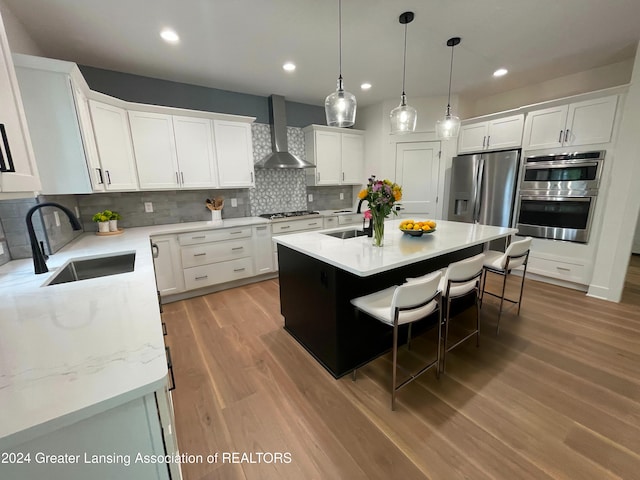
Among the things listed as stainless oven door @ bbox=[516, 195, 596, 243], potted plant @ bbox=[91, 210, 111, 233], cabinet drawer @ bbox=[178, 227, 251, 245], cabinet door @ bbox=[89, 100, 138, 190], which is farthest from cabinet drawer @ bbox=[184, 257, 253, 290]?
stainless oven door @ bbox=[516, 195, 596, 243]

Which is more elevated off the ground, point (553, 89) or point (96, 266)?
point (553, 89)

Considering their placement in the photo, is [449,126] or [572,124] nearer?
[449,126]

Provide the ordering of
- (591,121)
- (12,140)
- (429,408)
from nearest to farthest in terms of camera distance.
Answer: (12,140)
(429,408)
(591,121)

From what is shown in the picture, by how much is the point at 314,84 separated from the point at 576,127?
10.6ft

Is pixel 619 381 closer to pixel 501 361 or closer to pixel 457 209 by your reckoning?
pixel 501 361

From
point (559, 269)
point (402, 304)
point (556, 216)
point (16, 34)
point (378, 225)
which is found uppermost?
point (16, 34)

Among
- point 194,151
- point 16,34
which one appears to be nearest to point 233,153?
point 194,151

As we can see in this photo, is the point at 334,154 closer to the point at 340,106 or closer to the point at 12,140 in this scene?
the point at 340,106

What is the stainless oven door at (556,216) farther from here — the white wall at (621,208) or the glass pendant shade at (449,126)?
the glass pendant shade at (449,126)

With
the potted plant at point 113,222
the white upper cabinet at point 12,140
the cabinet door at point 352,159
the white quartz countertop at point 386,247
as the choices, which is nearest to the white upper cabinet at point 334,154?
the cabinet door at point 352,159

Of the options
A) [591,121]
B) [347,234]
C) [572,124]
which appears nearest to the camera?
[347,234]

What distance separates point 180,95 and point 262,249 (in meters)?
2.25

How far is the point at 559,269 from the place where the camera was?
11.0 ft

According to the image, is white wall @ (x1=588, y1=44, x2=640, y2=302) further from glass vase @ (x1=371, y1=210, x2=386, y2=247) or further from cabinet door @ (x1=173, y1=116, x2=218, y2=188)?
cabinet door @ (x1=173, y1=116, x2=218, y2=188)
